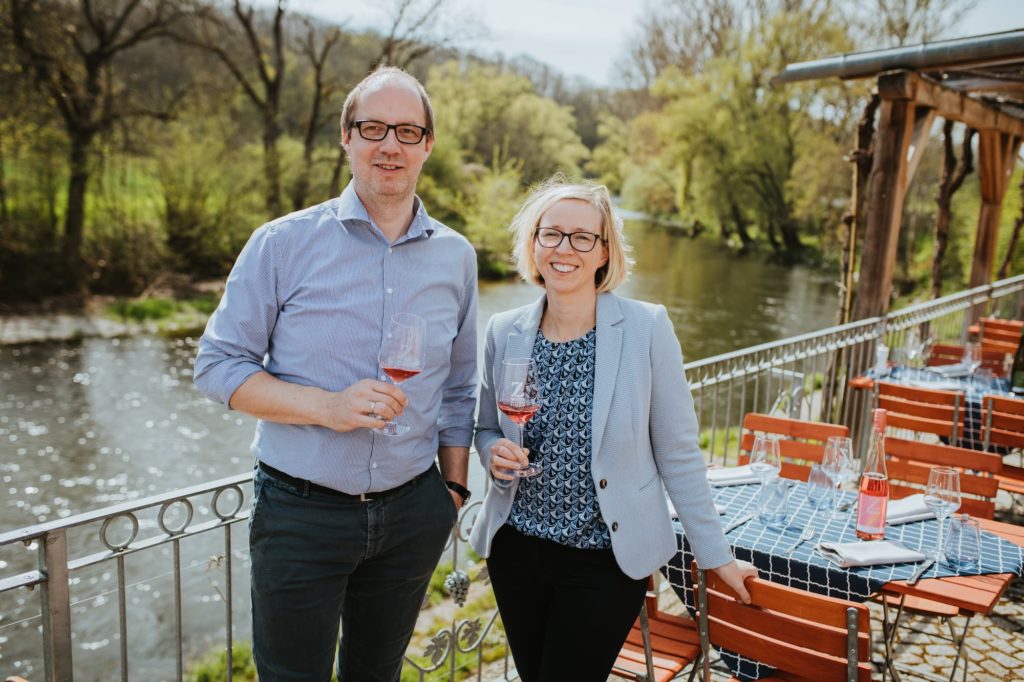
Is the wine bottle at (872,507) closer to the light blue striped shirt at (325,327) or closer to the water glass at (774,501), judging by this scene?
the water glass at (774,501)

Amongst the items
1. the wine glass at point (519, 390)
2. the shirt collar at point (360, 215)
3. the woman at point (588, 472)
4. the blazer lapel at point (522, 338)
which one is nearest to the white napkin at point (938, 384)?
the woman at point (588, 472)

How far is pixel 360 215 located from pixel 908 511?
95.7 inches

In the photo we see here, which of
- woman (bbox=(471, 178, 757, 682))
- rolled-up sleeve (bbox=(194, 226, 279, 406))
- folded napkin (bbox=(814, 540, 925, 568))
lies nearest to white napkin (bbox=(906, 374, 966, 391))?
folded napkin (bbox=(814, 540, 925, 568))

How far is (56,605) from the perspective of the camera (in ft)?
6.48

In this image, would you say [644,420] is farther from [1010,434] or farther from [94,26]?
[94,26]

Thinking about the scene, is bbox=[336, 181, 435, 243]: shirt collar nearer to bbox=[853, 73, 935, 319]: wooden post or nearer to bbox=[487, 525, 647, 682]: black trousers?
bbox=[487, 525, 647, 682]: black trousers

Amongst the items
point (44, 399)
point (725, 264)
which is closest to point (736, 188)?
point (725, 264)

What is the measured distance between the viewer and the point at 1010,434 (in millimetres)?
4992

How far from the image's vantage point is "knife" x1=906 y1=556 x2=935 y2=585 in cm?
258

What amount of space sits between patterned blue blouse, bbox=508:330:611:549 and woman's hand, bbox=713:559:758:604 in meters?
0.35

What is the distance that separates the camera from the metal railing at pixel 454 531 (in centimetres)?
199

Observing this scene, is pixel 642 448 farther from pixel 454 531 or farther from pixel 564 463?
pixel 454 531

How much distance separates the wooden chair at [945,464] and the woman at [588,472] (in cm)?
142

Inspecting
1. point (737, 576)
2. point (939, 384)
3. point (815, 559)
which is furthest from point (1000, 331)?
point (737, 576)
